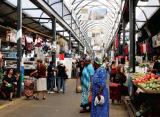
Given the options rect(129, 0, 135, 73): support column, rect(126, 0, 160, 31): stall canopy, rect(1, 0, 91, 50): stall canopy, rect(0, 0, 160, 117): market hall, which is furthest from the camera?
rect(126, 0, 160, 31): stall canopy

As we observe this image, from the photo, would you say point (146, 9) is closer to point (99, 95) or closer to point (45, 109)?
point (45, 109)

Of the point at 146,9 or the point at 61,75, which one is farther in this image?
the point at 146,9

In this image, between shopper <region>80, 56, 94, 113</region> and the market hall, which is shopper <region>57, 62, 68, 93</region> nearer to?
the market hall

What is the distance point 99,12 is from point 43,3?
2749cm

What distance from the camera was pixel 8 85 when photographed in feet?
60.2

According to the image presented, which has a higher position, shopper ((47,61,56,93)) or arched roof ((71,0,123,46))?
arched roof ((71,0,123,46))

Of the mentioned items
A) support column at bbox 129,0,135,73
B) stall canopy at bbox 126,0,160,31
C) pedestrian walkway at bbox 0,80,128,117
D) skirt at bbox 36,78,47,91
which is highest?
stall canopy at bbox 126,0,160,31

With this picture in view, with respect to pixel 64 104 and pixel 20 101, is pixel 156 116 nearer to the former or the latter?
pixel 64 104

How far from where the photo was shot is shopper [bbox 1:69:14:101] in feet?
60.1

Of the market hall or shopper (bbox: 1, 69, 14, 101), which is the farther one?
shopper (bbox: 1, 69, 14, 101)

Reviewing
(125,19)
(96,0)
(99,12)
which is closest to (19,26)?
(125,19)

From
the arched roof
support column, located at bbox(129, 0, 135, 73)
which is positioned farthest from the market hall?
the arched roof

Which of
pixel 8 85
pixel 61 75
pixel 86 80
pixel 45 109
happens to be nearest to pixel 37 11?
pixel 61 75

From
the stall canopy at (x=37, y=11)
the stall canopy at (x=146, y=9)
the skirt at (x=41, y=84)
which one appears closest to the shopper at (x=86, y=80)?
the skirt at (x=41, y=84)
